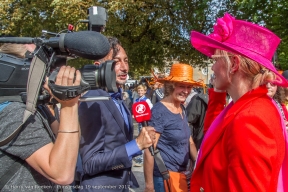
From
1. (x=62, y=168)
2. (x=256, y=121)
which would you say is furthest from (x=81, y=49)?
(x=256, y=121)

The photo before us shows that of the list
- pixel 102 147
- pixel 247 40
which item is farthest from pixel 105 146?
pixel 247 40

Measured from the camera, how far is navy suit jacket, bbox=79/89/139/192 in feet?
6.38

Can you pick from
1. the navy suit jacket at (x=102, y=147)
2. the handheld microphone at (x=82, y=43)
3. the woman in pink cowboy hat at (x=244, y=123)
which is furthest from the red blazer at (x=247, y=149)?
the handheld microphone at (x=82, y=43)

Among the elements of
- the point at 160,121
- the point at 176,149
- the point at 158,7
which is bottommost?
the point at 176,149

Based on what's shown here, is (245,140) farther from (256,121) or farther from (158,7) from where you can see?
(158,7)

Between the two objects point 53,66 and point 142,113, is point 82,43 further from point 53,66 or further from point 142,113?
point 142,113

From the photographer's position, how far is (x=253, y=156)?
1.39m

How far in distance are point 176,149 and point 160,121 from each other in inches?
12.1

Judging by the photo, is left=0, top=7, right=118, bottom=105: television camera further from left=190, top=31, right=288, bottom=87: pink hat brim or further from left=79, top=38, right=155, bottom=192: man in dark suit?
left=190, top=31, right=288, bottom=87: pink hat brim

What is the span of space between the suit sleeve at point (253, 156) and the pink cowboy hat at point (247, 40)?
1.16ft

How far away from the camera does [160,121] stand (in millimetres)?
2924

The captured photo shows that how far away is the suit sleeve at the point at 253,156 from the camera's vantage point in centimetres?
140

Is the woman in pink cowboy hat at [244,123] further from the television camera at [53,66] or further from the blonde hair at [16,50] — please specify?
the blonde hair at [16,50]

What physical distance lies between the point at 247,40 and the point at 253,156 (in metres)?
0.63
